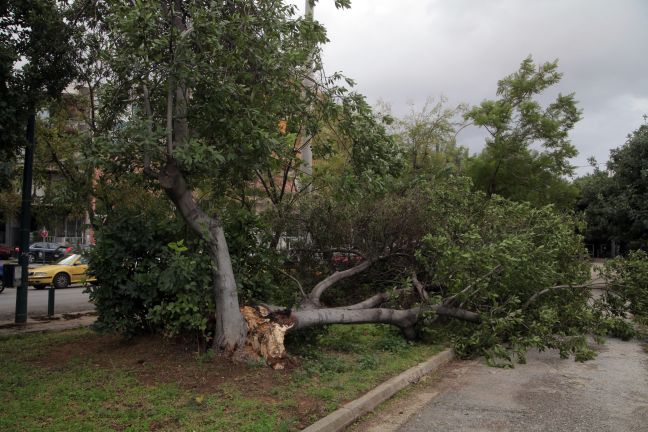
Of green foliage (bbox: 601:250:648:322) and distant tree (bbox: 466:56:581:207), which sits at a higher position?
distant tree (bbox: 466:56:581:207)

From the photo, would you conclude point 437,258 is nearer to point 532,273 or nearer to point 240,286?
point 532,273

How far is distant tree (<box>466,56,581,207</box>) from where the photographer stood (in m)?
20.9

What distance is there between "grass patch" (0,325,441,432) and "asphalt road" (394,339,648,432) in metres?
0.78

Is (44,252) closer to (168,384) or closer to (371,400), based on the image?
(168,384)

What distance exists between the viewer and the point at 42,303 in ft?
49.9

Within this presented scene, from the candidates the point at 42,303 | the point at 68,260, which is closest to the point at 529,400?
the point at 42,303

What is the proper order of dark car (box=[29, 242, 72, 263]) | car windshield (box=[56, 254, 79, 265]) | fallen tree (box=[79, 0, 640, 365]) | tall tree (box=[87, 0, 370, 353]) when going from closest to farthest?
tall tree (box=[87, 0, 370, 353]) < fallen tree (box=[79, 0, 640, 365]) < car windshield (box=[56, 254, 79, 265]) < dark car (box=[29, 242, 72, 263])

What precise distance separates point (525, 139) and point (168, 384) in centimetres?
1881

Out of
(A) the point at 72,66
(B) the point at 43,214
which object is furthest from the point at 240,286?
(B) the point at 43,214

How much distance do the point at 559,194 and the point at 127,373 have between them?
780 inches

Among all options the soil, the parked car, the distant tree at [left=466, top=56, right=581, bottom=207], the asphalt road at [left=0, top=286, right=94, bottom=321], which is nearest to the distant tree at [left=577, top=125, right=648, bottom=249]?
the distant tree at [left=466, top=56, right=581, bottom=207]

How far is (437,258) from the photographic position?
8953 millimetres

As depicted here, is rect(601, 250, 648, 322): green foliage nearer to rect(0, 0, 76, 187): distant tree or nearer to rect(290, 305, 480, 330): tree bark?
rect(290, 305, 480, 330): tree bark

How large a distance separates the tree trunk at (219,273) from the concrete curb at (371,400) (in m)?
1.78
